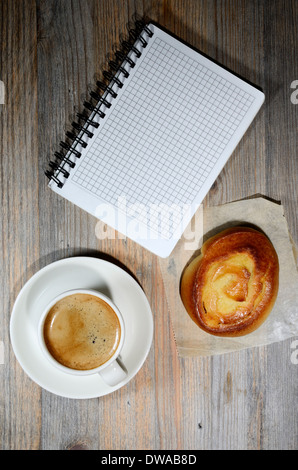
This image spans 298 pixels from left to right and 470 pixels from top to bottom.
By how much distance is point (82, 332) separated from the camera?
0.83 meters

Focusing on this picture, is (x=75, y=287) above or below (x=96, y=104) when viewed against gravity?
below

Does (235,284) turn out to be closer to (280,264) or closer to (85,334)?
(280,264)

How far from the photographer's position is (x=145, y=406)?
3.09 feet

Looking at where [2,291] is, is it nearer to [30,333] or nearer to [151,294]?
[30,333]

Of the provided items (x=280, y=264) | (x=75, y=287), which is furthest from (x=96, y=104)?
(x=280, y=264)

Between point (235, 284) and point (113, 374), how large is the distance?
27 cm

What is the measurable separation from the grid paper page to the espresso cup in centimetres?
20

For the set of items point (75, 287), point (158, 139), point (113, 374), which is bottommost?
point (113, 374)

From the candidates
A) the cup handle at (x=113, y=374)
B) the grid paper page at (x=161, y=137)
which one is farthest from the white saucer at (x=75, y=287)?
the grid paper page at (x=161, y=137)

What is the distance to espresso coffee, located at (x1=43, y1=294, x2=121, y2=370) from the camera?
32.4 inches

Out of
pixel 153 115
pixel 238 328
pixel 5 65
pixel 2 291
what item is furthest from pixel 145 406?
pixel 5 65

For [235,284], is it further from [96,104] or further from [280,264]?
[96,104]

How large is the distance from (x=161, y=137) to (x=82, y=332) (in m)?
0.39

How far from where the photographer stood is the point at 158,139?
906 mm
